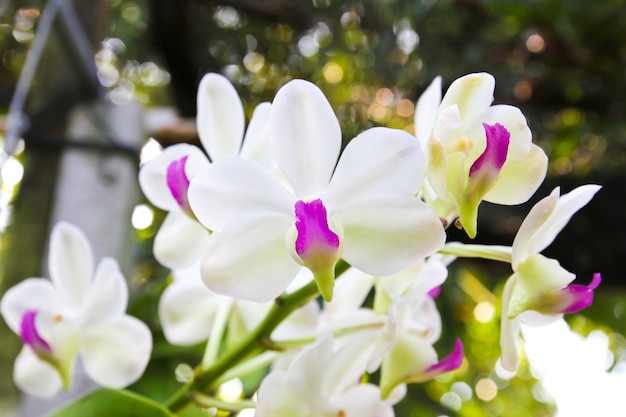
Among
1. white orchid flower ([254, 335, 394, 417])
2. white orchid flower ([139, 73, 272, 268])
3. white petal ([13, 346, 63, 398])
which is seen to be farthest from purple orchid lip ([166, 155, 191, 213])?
white petal ([13, 346, 63, 398])

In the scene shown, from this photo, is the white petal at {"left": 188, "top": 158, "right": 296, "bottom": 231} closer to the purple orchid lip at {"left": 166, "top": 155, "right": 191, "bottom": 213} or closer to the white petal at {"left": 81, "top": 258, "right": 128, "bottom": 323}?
the purple orchid lip at {"left": 166, "top": 155, "right": 191, "bottom": 213}

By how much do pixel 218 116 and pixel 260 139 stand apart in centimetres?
4

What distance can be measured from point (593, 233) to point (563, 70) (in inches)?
12.8

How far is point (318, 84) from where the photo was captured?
47.1 inches

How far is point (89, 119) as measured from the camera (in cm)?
87

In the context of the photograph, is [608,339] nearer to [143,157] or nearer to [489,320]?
[489,320]

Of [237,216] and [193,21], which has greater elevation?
[237,216]

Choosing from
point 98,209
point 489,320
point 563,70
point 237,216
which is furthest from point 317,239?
point 489,320

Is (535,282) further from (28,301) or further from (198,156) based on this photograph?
(28,301)

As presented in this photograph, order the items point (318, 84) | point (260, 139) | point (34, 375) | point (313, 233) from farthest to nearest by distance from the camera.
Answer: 1. point (318, 84)
2. point (34, 375)
3. point (260, 139)
4. point (313, 233)

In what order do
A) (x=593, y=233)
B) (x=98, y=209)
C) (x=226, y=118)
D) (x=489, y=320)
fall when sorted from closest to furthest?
(x=226, y=118) → (x=98, y=209) → (x=593, y=233) → (x=489, y=320)

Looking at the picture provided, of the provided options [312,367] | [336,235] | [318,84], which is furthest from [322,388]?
[318,84]

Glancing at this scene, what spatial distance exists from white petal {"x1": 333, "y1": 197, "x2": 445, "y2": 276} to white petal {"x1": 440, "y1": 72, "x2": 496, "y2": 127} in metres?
0.06

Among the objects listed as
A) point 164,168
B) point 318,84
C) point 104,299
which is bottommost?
point 318,84
